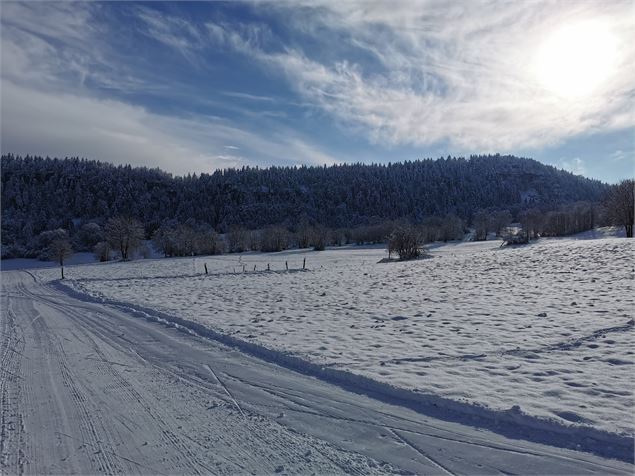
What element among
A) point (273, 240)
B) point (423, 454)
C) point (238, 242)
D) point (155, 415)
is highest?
point (273, 240)

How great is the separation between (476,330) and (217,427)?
7.67m

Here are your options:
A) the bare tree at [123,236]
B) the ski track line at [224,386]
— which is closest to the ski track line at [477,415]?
the ski track line at [224,386]

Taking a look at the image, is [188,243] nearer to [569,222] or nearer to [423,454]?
[423,454]

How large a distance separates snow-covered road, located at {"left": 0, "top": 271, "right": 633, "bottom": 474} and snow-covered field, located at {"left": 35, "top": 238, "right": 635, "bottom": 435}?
39.5 inches

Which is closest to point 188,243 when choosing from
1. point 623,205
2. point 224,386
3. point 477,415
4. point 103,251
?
point 103,251

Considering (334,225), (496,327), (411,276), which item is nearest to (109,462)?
(496,327)

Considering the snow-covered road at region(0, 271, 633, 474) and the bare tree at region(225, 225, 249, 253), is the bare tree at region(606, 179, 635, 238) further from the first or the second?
the bare tree at region(225, 225, 249, 253)

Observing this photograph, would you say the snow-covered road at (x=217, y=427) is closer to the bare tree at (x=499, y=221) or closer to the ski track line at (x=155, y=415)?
the ski track line at (x=155, y=415)

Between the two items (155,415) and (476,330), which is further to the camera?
(476,330)

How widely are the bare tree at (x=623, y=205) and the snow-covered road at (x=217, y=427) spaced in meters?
53.7

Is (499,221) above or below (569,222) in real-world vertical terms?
above

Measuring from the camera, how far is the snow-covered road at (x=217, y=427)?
4.72m

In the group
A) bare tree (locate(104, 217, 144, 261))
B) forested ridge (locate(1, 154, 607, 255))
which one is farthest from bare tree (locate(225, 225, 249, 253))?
forested ridge (locate(1, 154, 607, 255))

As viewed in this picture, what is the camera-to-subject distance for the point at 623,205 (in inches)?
1843
